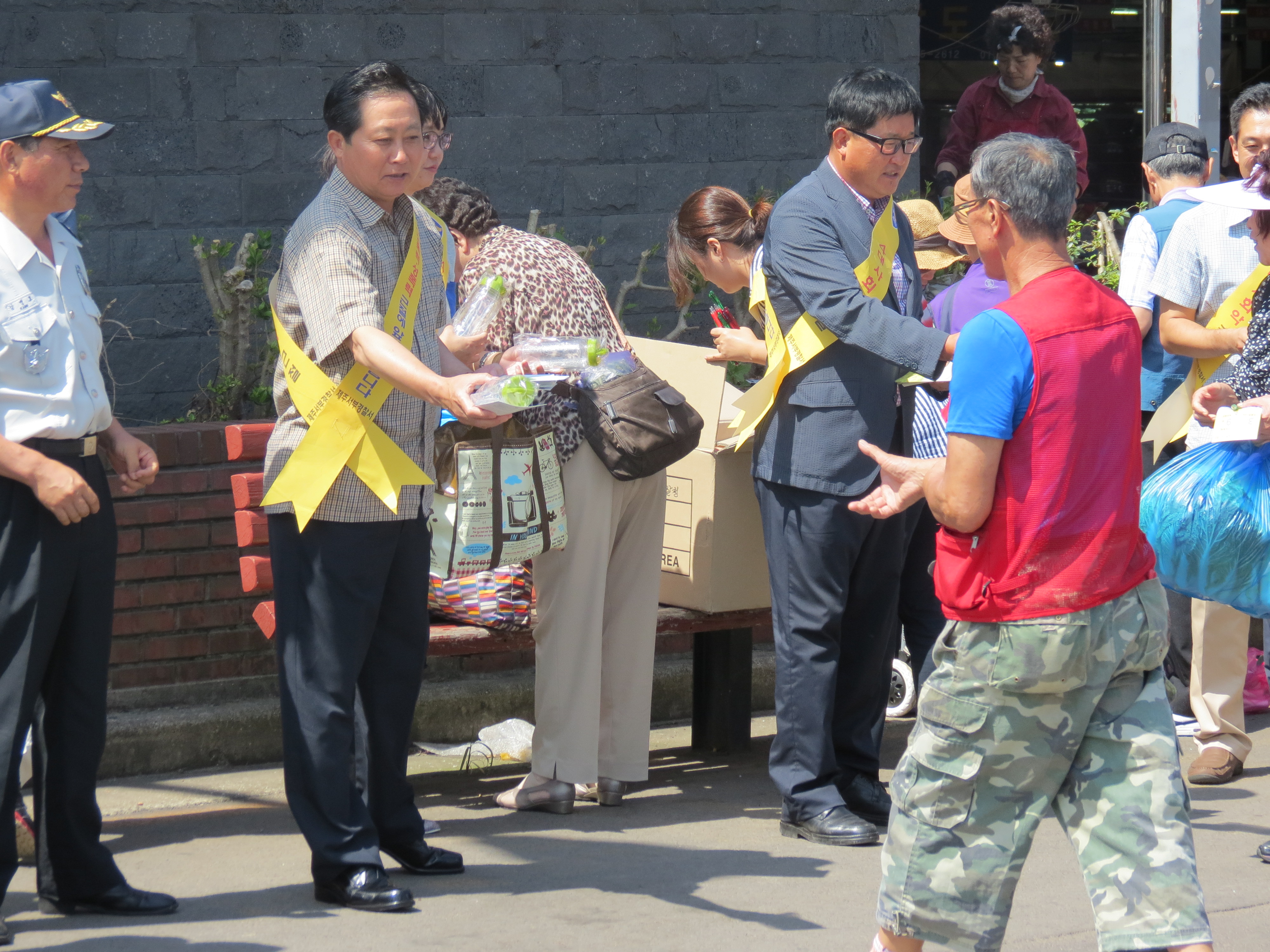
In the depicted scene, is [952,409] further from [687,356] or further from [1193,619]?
[1193,619]

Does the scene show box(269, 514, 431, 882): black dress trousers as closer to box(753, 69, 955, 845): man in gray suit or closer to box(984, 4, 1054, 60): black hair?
box(753, 69, 955, 845): man in gray suit

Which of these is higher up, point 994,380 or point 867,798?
point 994,380

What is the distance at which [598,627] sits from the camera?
4.85m

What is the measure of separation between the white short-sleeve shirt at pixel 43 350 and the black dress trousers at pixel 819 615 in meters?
1.89

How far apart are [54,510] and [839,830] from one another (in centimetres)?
230

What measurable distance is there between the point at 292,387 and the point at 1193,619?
3274 mm

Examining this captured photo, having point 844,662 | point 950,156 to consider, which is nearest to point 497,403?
point 844,662

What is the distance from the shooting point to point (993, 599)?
2.98m

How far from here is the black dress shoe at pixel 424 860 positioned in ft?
13.8

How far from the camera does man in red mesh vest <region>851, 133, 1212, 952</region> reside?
9.47 ft

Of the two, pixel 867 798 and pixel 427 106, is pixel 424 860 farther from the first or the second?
pixel 427 106

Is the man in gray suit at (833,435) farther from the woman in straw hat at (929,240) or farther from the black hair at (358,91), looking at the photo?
the black hair at (358,91)

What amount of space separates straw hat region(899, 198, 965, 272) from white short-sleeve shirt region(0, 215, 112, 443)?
110 inches

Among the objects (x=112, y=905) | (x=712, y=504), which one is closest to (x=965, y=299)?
(x=712, y=504)
